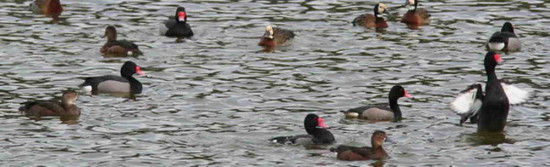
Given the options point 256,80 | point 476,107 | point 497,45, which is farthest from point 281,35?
point 476,107

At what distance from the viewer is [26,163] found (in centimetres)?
2119

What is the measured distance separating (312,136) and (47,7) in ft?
50.6

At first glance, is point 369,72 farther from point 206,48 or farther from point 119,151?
point 119,151

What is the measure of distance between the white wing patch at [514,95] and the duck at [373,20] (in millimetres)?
10506

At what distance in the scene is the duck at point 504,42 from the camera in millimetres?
31703

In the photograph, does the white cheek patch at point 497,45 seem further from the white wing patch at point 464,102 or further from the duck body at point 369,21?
the white wing patch at point 464,102

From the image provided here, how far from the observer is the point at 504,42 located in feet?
104

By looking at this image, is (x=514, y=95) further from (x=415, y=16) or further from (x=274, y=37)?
(x=415, y=16)

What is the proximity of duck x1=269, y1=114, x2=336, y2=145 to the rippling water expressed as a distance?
248mm

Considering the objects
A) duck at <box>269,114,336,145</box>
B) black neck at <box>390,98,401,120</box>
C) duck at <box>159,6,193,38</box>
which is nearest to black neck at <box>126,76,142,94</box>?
black neck at <box>390,98,401,120</box>

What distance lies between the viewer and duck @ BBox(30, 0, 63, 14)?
3678 cm

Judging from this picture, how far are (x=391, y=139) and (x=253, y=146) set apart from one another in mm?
2161

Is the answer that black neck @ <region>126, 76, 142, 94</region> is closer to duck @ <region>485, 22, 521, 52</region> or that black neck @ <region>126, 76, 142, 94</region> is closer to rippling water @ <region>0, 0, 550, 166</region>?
rippling water @ <region>0, 0, 550, 166</region>

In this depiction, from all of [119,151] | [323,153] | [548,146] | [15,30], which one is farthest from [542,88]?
[15,30]
